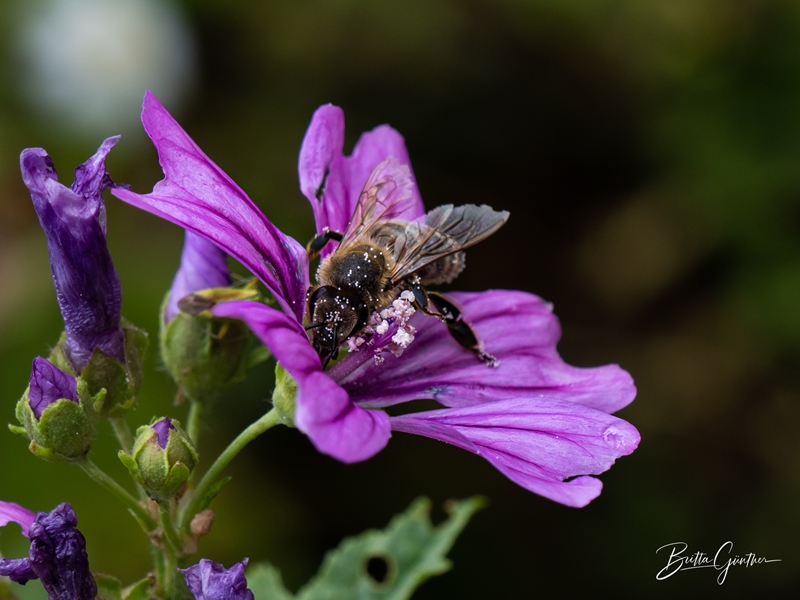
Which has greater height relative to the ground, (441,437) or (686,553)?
(441,437)

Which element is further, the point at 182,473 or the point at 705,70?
the point at 705,70

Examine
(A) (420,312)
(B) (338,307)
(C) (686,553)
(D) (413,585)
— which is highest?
(B) (338,307)

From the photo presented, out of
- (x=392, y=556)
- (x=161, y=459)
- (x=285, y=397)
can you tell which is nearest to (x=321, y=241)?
(x=285, y=397)

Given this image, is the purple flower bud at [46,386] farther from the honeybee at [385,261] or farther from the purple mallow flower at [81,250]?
the honeybee at [385,261]

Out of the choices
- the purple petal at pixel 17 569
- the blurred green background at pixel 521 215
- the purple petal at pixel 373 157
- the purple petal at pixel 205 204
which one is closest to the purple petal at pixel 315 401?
the purple petal at pixel 205 204

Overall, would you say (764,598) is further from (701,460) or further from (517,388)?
(517,388)

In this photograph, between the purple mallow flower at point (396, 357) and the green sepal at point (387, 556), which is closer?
the purple mallow flower at point (396, 357)

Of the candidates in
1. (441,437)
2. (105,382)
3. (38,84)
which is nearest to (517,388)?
(441,437)
